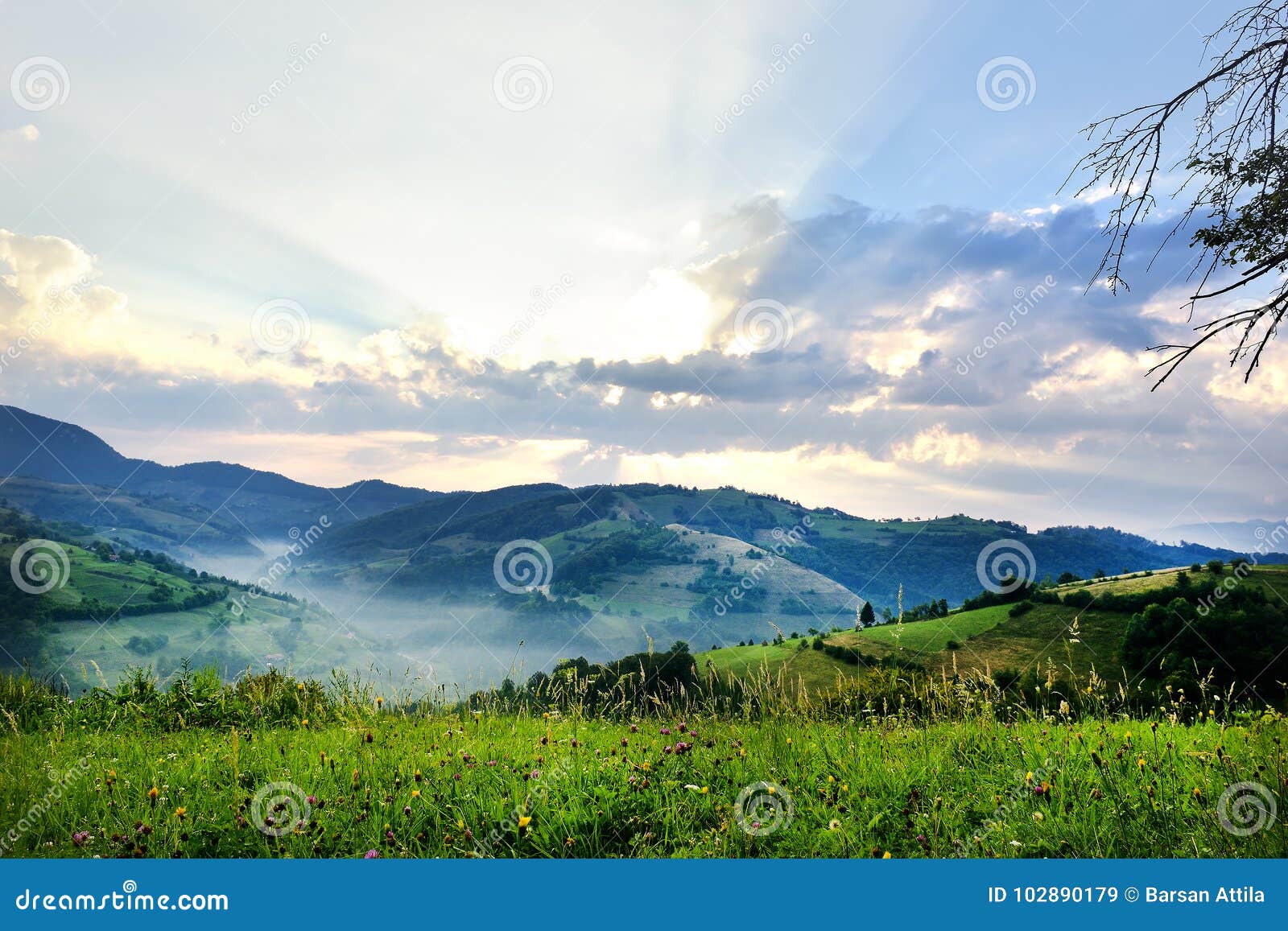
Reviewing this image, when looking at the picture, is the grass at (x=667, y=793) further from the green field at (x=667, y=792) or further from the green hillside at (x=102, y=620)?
the green hillside at (x=102, y=620)

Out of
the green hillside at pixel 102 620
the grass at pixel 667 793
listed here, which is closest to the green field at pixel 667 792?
the grass at pixel 667 793

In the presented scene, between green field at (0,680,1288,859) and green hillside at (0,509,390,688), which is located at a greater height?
green field at (0,680,1288,859)

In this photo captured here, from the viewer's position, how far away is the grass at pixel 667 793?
17.3 ft

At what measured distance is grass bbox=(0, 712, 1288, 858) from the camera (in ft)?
17.3

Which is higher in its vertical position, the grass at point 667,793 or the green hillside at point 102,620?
the grass at point 667,793

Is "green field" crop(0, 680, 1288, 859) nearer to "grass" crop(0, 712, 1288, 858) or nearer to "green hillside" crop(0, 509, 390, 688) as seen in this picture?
"grass" crop(0, 712, 1288, 858)

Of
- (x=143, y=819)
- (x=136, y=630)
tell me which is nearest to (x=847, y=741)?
(x=143, y=819)

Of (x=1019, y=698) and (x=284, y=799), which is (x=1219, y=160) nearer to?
(x=1019, y=698)

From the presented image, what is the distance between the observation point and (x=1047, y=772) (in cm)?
611

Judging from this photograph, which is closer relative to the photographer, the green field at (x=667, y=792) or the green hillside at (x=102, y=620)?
the green field at (x=667, y=792)

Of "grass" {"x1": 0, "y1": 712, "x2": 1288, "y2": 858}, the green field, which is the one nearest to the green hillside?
the green field

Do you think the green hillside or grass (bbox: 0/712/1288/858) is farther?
the green hillside

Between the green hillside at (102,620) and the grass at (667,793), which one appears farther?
the green hillside at (102,620)

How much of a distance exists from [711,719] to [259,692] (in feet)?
22.3
